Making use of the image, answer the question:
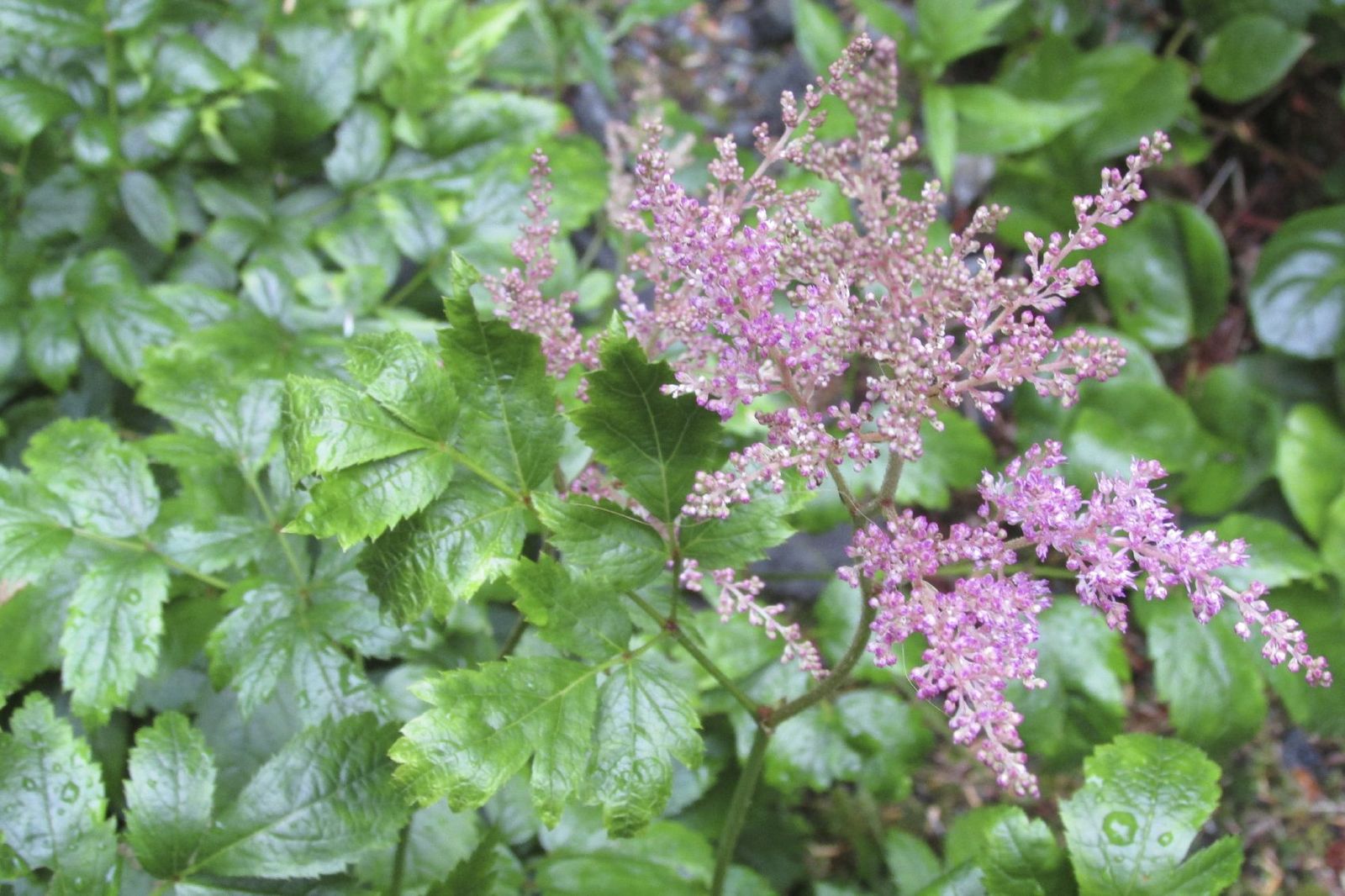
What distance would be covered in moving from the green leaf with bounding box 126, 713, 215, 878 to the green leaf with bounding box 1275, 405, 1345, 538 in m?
3.16

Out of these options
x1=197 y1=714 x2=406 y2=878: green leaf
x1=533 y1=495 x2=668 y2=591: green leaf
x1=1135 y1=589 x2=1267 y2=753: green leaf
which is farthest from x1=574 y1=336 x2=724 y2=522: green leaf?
x1=1135 y1=589 x2=1267 y2=753: green leaf

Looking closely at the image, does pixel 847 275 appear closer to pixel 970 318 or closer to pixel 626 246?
pixel 970 318

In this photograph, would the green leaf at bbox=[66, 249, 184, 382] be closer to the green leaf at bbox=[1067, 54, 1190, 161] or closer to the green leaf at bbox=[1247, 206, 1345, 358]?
the green leaf at bbox=[1067, 54, 1190, 161]

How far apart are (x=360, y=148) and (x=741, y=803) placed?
2.34 metres

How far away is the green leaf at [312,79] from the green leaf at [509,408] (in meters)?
2.01

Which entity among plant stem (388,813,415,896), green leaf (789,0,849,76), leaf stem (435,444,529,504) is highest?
leaf stem (435,444,529,504)

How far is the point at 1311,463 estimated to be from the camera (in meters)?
3.50

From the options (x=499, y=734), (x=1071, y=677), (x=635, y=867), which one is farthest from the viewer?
(x=1071, y=677)

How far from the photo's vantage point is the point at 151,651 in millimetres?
2121

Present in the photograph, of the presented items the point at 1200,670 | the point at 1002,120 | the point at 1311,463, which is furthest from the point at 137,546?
the point at 1311,463

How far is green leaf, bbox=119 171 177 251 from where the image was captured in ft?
10.3

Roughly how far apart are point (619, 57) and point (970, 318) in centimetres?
349

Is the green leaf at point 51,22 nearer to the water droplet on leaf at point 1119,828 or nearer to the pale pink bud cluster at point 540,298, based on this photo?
the pale pink bud cluster at point 540,298

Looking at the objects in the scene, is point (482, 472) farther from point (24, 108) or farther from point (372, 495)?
point (24, 108)
